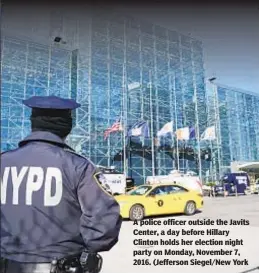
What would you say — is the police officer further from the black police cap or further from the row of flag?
the row of flag

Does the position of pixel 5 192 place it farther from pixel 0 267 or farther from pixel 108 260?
pixel 108 260

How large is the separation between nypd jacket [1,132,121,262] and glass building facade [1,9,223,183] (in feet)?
34.1

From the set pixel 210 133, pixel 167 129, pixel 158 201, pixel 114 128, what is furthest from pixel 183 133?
pixel 158 201

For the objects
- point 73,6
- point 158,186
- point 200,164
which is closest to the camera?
point 73,6

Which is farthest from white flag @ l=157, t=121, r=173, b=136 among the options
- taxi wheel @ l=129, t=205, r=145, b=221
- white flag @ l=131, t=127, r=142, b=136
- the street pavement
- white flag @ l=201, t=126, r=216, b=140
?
the street pavement

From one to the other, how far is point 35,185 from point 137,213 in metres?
5.25

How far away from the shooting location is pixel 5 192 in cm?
106

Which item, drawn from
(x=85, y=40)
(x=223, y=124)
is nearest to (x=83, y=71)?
(x=85, y=40)

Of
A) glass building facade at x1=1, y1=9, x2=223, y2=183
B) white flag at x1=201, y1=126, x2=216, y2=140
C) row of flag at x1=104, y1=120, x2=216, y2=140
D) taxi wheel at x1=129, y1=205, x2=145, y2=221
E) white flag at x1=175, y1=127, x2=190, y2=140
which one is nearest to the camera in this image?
taxi wheel at x1=129, y1=205, x2=145, y2=221

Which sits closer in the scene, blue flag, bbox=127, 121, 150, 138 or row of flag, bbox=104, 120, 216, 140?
row of flag, bbox=104, 120, 216, 140

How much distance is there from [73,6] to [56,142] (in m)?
1.89

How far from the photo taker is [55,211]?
1.03 meters

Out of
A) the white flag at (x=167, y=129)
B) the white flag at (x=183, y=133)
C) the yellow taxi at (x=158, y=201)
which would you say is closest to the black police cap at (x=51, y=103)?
the yellow taxi at (x=158, y=201)

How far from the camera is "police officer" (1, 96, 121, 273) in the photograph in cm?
101
